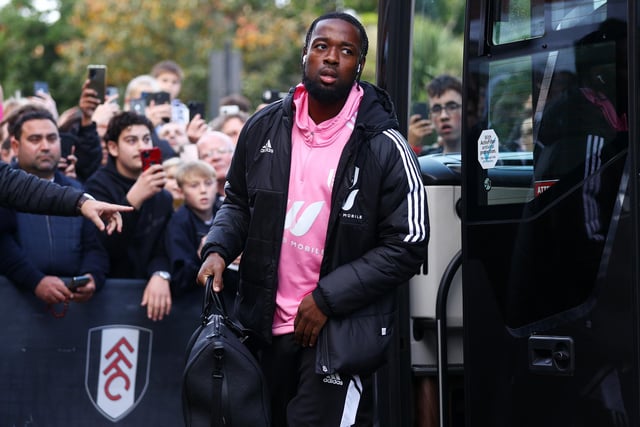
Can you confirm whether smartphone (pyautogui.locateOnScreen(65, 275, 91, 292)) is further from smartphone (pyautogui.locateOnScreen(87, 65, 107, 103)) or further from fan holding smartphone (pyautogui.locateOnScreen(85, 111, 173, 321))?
smartphone (pyautogui.locateOnScreen(87, 65, 107, 103))

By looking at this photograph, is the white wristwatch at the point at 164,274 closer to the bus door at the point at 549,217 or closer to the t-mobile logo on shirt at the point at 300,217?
the t-mobile logo on shirt at the point at 300,217

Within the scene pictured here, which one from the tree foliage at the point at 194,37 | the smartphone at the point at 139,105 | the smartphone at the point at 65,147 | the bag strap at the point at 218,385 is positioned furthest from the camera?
the tree foliage at the point at 194,37

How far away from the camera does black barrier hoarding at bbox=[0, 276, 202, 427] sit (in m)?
5.71

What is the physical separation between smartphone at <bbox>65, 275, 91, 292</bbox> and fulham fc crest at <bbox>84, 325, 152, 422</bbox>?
251 mm

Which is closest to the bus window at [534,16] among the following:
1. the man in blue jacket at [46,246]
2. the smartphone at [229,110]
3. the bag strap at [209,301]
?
the bag strap at [209,301]

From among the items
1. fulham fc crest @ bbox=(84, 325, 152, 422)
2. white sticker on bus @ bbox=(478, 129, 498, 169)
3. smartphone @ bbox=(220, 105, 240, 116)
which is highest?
smartphone @ bbox=(220, 105, 240, 116)

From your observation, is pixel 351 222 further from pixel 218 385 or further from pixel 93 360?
pixel 93 360

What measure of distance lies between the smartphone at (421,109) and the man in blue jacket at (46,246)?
1811 millimetres

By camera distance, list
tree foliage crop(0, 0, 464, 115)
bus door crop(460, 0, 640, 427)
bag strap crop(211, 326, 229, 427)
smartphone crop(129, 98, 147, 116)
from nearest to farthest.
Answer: bus door crop(460, 0, 640, 427)
bag strap crop(211, 326, 229, 427)
smartphone crop(129, 98, 147, 116)
tree foliage crop(0, 0, 464, 115)

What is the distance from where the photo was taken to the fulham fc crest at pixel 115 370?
227 inches

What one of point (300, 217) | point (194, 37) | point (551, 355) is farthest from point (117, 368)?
point (194, 37)

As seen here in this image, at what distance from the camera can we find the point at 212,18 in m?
26.5

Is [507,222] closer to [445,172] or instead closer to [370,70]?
[445,172]

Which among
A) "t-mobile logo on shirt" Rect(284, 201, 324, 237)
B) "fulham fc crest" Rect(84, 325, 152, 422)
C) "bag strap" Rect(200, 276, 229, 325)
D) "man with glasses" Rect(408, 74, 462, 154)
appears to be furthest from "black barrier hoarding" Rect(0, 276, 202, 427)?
"t-mobile logo on shirt" Rect(284, 201, 324, 237)
